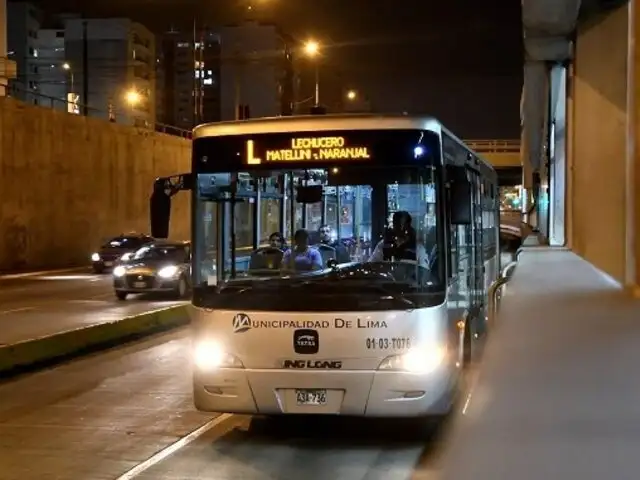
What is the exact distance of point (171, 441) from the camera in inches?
374

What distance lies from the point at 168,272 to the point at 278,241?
1723 centimetres

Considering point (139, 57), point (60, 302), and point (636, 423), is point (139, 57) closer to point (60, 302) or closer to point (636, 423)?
point (60, 302)

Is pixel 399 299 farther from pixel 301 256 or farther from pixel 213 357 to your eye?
pixel 213 357

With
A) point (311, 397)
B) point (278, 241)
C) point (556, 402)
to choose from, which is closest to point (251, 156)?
point (278, 241)

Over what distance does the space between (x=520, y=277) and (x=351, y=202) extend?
33.4 feet

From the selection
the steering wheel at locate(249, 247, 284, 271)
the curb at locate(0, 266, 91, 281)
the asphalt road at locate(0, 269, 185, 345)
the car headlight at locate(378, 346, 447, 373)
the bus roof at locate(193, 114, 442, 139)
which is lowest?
the curb at locate(0, 266, 91, 281)

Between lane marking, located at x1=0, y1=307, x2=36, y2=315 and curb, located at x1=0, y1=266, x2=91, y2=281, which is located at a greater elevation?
lane marking, located at x1=0, y1=307, x2=36, y2=315

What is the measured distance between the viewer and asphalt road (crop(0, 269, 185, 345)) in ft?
63.5

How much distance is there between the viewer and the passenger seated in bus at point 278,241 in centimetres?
958

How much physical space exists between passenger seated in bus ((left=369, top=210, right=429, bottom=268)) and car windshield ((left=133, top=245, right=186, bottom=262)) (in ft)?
59.3

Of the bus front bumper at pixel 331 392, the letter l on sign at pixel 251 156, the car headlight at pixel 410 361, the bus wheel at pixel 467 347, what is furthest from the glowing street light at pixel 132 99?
the car headlight at pixel 410 361

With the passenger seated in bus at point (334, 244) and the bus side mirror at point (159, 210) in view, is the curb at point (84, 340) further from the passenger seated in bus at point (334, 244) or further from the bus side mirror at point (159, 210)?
the passenger seated in bus at point (334, 244)

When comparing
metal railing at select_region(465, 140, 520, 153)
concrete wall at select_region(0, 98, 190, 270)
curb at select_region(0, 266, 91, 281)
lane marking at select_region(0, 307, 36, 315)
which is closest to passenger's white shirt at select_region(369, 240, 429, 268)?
lane marking at select_region(0, 307, 36, 315)

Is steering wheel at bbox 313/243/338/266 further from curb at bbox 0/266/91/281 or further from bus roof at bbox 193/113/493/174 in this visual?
curb at bbox 0/266/91/281
